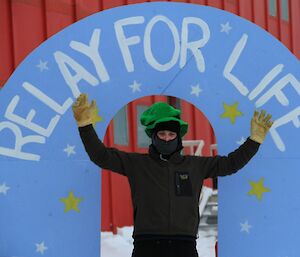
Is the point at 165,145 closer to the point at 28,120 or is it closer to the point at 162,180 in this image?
the point at 162,180

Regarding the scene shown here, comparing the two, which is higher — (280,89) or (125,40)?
(125,40)

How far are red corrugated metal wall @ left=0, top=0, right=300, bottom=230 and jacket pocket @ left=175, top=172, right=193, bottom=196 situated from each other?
8.07 feet

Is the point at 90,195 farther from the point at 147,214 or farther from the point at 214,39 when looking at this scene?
the point at 214,39

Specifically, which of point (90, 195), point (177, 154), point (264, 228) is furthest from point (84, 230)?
point (264, 228)

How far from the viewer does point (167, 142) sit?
2316mm

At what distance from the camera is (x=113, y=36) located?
107 inches

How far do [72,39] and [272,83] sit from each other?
114cm

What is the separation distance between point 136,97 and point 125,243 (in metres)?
2.51

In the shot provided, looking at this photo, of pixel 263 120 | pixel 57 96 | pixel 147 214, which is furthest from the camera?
pixel 57 96

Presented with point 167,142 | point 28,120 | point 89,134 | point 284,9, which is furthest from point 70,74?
point 284,9

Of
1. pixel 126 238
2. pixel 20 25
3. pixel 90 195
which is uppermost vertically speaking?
pixel 20 25

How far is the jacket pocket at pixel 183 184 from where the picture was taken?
90.4 inches

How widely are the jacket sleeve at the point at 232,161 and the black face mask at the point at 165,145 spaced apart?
0.21 metres

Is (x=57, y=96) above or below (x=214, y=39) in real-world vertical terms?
below
